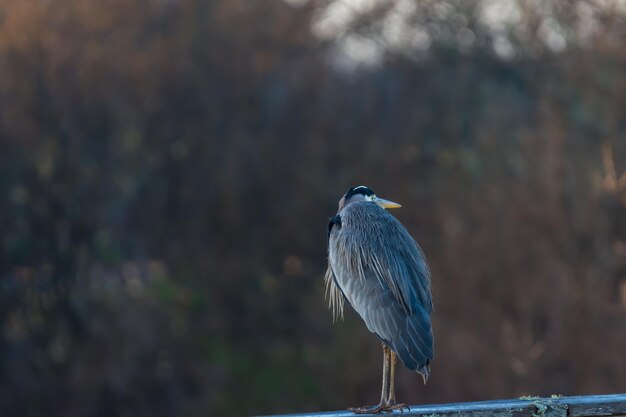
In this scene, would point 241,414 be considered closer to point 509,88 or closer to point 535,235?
point 535,235

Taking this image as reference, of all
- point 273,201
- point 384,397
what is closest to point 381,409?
point 384,397

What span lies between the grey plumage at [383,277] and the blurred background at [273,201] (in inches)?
326

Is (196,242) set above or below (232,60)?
below

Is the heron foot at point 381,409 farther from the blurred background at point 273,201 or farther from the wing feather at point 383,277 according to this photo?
the blurred background at point 273,201

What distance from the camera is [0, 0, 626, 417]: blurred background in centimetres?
1490

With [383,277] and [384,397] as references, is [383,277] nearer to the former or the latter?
[383,277]

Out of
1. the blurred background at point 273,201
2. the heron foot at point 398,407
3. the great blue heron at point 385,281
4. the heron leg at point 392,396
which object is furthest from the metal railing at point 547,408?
the blurred background at point 273,201

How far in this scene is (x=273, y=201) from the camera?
706 inches

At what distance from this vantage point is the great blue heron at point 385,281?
233 inches

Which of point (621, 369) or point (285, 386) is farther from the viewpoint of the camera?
point (285, 386)

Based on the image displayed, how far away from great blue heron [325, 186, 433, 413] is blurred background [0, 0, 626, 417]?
8287 millimetres

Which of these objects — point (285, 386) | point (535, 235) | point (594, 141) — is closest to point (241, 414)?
point (285, 386)

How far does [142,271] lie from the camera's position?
1709 cm

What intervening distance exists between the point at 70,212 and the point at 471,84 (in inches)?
308
